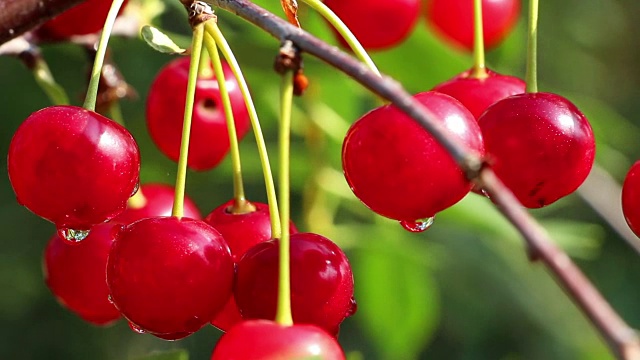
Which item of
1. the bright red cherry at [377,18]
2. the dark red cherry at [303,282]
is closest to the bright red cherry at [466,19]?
the bright red cherry at [377,18]

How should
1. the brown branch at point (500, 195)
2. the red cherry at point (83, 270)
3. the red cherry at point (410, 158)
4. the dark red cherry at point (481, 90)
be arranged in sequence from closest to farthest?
the brown branch at point (500, 195)
the red cherry at point (410, 158)
the dark red cherry at point (481, 90)
the red cherry at point (83, 270)

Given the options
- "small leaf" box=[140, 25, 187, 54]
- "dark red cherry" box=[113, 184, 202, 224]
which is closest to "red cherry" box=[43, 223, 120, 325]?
"dark red cherry" box=[113, 184, 202, 224]

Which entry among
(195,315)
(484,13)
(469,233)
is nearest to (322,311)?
(195,315)

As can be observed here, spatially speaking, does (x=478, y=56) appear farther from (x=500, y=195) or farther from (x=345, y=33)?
(x=500, y=195)

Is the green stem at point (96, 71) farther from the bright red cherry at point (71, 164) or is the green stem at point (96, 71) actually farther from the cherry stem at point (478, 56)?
the cherry stem at point (478, 56)

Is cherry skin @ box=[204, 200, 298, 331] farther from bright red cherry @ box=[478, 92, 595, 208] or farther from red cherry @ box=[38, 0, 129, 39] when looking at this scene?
red cherry @ box=[38, 0, 129, 39]

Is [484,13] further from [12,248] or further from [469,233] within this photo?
[12,248]
